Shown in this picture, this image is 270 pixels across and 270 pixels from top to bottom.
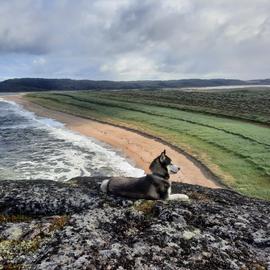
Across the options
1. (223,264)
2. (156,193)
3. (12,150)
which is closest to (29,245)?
(223,264)

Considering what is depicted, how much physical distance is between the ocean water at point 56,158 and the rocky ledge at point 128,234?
21.0 metres

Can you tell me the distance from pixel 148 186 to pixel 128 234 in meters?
3.04

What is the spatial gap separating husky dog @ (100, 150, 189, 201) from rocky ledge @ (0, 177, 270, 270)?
1.51ft

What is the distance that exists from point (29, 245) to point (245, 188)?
20996 millimetres

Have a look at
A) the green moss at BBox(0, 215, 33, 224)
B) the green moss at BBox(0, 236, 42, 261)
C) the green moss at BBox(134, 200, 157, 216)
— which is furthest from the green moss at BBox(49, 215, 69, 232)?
the green moss at BBox(134, 200, 157, 216)

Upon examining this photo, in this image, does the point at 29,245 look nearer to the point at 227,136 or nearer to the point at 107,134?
the point at 227,136

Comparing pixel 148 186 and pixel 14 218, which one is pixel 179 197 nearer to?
pixel 148 186

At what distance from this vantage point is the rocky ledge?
20.4 feet

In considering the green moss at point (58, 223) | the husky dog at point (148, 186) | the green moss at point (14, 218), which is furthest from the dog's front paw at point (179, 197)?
the green moss at point (14, 218)

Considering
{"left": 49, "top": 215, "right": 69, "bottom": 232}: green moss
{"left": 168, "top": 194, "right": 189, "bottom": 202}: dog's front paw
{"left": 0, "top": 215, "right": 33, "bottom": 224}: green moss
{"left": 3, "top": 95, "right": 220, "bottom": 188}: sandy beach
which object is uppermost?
{"left": 49, "top": 215, "right": 69, "bottom": 232}: green moss

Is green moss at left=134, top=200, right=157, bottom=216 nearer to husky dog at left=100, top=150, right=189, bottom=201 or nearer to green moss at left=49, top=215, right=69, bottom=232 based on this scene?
husky dog at left=100, top=150, right=189, bottom=201

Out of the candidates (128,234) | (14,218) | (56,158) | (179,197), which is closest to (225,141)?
(56,158)

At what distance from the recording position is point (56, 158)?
124ft

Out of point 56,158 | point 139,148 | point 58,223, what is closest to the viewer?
point 58,223
